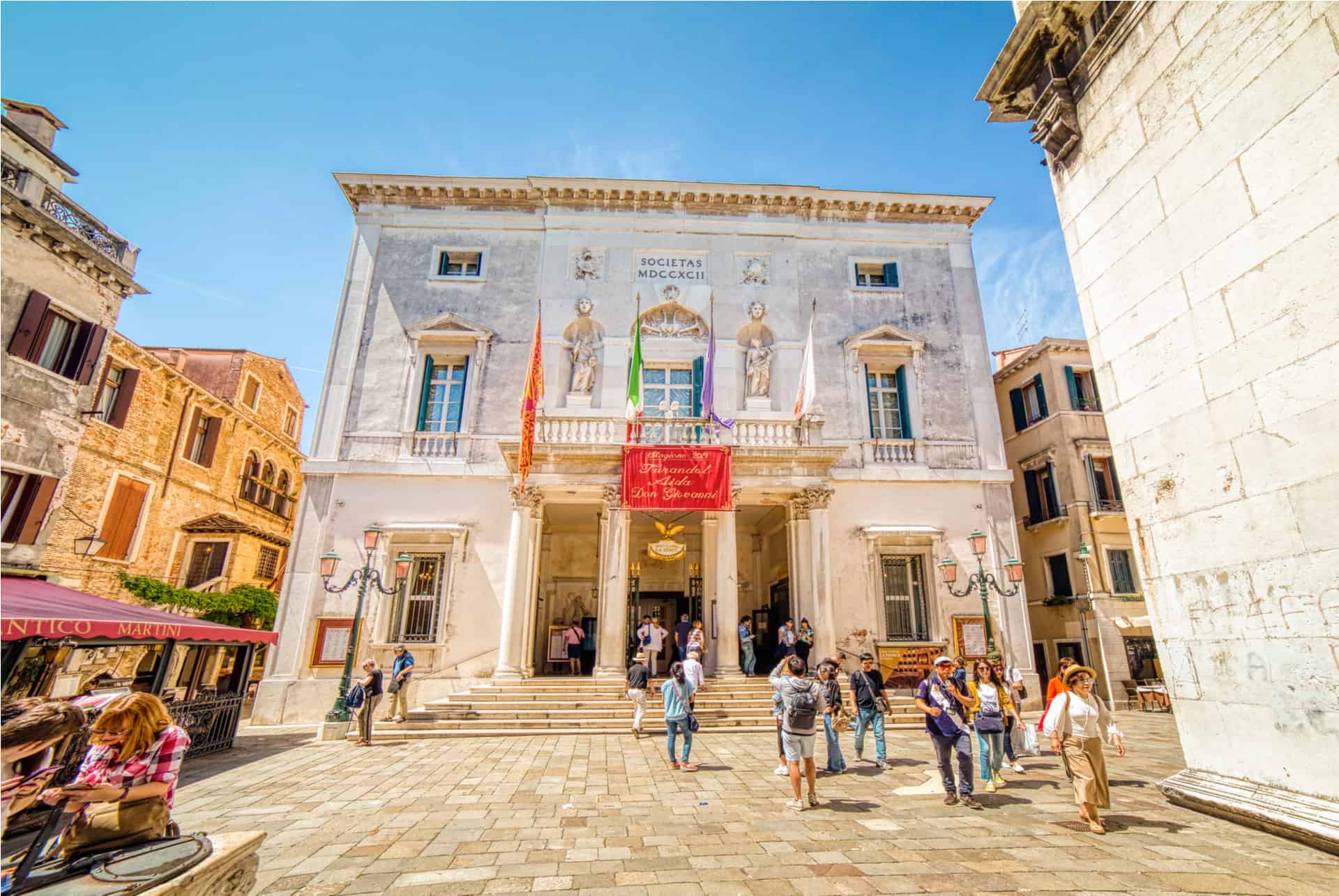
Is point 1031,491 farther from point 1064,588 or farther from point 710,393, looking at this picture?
point 710,393

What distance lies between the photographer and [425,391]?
17.2m

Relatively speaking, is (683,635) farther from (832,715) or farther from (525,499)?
(832,715)

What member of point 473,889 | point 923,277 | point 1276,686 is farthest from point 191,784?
point 923,277

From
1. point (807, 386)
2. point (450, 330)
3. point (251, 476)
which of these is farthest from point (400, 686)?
point (251, 476)

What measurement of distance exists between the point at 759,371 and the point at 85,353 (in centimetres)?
1711

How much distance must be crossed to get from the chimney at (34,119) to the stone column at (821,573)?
20792 mm

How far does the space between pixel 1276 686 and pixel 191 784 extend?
38.1 ft

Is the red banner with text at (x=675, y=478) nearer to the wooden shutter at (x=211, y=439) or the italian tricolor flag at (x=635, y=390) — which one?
the italian tricolor flag at (x=635, y=390)

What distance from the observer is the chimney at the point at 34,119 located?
14984 mm

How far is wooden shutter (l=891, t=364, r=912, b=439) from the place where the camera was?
17.4m

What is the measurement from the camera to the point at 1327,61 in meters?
4.65

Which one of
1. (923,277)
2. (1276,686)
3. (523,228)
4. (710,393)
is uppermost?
(523,228)

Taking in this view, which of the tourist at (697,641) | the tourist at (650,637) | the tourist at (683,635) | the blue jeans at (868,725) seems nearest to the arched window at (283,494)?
the tourist at (650,637)

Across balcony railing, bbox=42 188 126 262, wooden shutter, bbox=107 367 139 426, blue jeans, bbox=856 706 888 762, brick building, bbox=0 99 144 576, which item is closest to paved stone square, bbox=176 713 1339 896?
blue jeans, bbox=856 706 888 762
